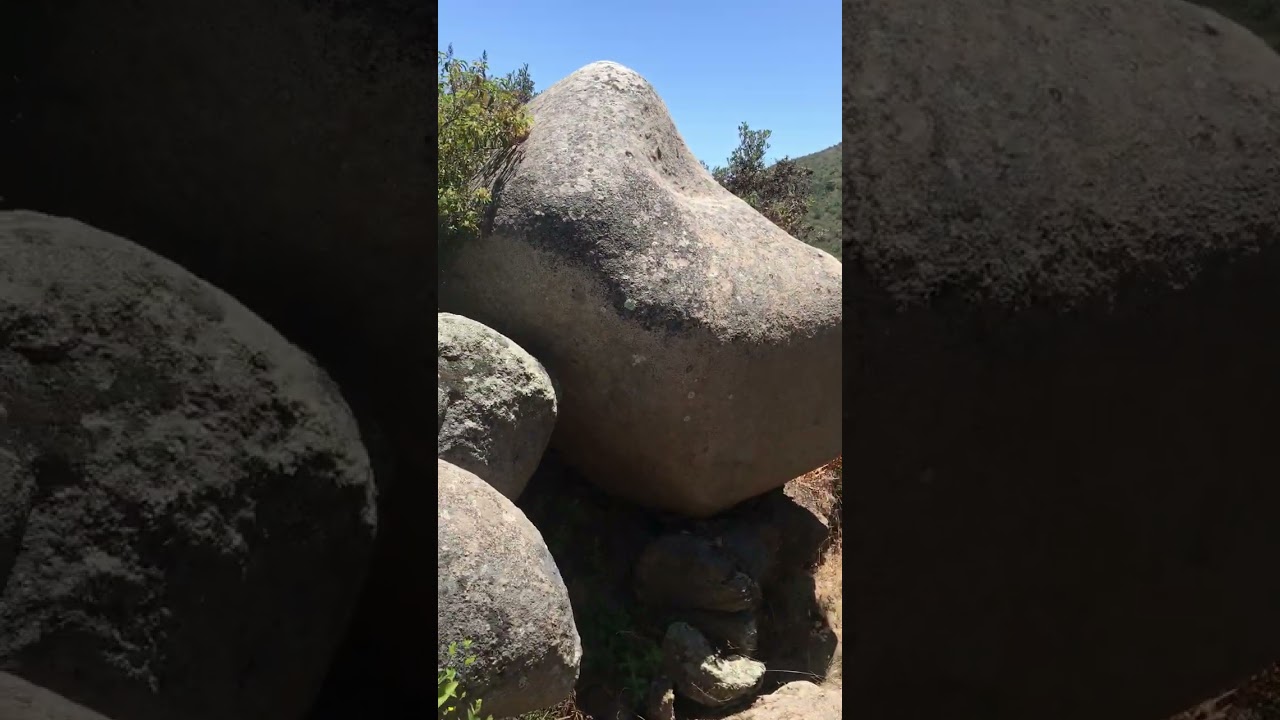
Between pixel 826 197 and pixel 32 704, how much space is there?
Answer: 1579 cm

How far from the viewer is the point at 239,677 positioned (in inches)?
43.5

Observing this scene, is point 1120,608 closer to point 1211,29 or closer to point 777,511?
point 1211,29

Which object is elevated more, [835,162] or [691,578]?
[835,162]

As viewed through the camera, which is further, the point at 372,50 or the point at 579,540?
the point at 579,540

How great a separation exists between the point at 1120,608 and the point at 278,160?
1.18 m

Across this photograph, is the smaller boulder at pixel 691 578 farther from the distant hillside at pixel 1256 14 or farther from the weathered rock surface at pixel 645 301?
the distant hillside at pixel 1256 14

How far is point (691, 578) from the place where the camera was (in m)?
4.54

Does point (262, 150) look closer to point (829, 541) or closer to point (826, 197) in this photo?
point (829, 541)

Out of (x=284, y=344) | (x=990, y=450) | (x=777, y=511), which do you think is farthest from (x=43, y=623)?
(x=777, y=511)

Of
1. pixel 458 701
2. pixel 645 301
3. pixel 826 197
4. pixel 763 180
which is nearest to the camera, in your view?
pixel 458 701

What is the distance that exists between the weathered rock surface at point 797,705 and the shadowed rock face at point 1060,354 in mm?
3085

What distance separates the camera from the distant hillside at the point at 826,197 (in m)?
13.0

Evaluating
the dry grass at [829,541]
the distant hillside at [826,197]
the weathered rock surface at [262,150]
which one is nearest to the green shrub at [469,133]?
the dry grass at [829,541]

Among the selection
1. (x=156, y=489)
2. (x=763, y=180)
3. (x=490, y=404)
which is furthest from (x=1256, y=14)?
(x=763, y=180)
